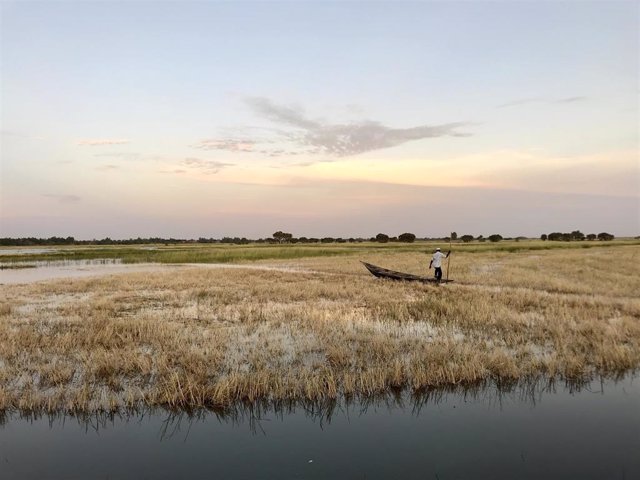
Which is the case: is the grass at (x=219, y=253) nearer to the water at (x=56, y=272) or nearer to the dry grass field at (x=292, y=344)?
the water at (x=56, y=272)

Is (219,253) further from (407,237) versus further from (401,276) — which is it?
(407,237)

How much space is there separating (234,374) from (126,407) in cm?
187

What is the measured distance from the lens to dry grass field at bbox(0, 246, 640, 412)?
8180 mm

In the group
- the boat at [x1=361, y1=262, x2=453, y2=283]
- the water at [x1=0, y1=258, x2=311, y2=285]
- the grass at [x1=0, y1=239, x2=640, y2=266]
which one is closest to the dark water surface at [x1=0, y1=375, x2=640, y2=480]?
the boat at [x1=361, y1=262, x2=453, y2=283]

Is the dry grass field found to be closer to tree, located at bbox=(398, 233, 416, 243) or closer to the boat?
the boat

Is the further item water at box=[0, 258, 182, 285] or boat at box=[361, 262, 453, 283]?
water at box=[0, 258, 182, 285]

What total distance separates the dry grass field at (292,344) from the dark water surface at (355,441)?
640mm

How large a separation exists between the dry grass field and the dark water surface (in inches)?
25.2

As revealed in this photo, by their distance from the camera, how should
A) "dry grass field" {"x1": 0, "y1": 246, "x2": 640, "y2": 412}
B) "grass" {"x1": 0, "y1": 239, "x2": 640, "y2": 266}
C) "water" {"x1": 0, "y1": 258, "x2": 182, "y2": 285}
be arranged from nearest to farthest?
"dry grass field" {"x1": 0, "y1": 246, "x2": 640, "y2": 412}
"water" {"x1": 0, "y1": 258, "x2": 182, "y2": 285}
"grass" {"x1": 0, "y1": 239, "x2": 640, "y2": 266}

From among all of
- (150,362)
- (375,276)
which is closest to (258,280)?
(375,276)

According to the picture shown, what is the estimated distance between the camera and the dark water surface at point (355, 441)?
5727 mm

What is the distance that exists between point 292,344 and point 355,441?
16.8ft

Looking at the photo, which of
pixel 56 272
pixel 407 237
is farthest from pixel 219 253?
pixel 407 237

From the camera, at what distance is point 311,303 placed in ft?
59.7
